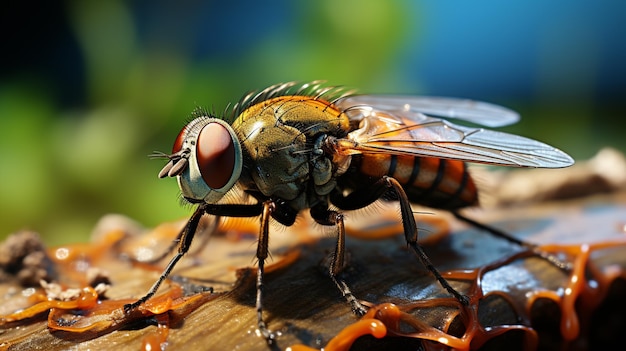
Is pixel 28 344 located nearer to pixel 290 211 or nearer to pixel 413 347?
pixel 290 211

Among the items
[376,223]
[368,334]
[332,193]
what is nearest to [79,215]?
[376,223]

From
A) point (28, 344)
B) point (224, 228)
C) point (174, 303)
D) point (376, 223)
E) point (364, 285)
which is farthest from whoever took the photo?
point (376, 223)

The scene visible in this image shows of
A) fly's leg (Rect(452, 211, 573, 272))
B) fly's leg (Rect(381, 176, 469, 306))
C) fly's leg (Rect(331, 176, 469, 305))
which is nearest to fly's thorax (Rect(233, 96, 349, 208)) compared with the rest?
fly's leg (Rect(331, 176, 469, 305))

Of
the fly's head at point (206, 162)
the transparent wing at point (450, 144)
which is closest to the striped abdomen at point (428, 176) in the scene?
the transparent wing at point (450, 144)

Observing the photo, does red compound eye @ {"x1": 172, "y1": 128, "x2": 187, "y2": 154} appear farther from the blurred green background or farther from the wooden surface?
the blurred green background

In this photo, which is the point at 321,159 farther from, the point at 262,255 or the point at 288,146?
the point at 262,255

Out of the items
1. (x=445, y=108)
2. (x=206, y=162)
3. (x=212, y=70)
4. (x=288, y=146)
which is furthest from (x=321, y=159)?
(x=212, y=70)

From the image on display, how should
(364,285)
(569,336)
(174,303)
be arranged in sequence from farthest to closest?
(569,336) < (364,285) < (174,303)

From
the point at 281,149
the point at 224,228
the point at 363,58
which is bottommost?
the point at 224,228
